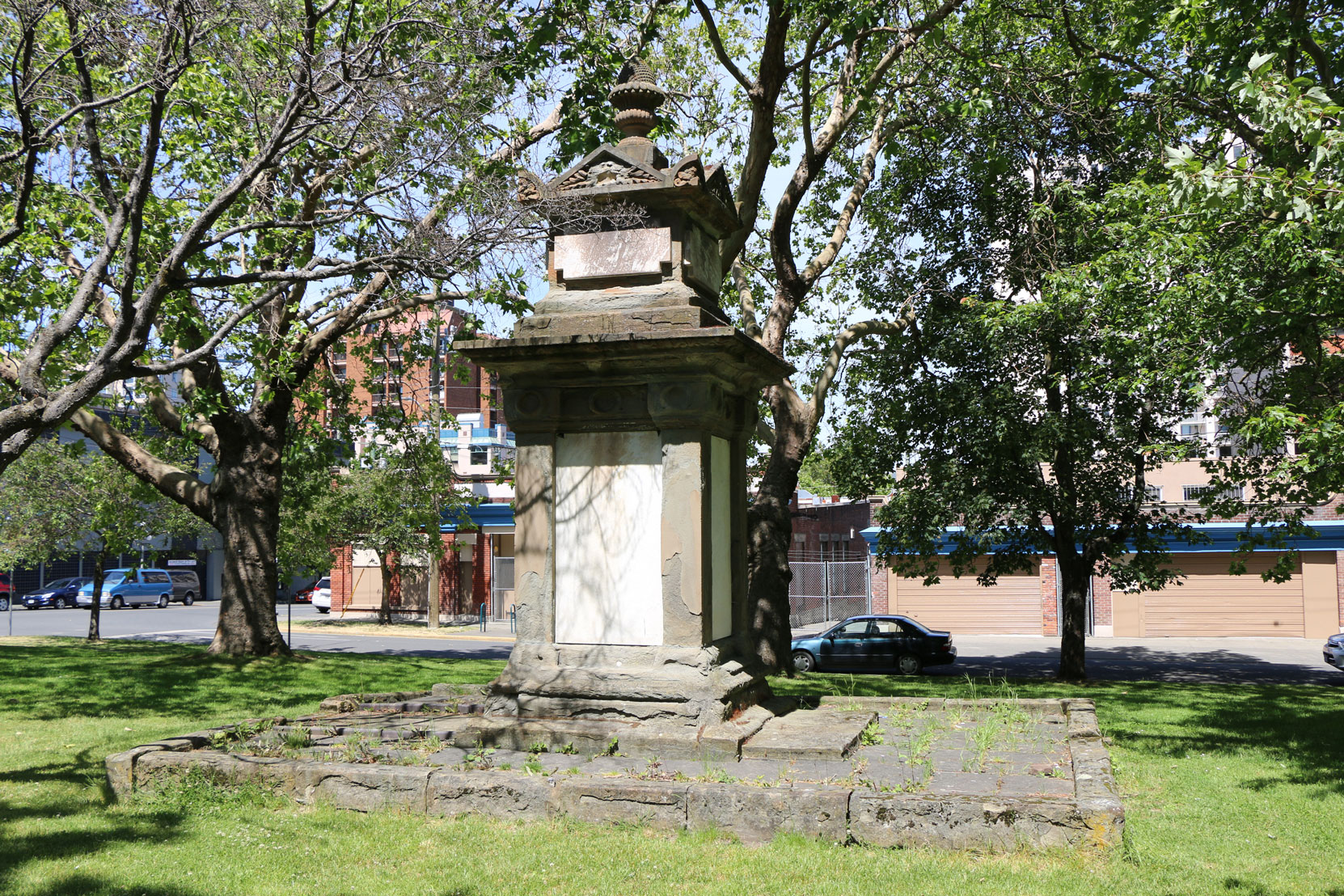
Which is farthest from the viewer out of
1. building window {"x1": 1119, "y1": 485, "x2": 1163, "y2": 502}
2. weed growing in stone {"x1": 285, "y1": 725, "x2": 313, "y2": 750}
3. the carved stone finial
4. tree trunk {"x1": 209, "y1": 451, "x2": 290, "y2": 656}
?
building window {"x1": 1119, "y1": 485, "x2": 1163, "y2": 502}

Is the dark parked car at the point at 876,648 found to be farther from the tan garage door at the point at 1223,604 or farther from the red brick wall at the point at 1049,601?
the tan garage door at the point at 1223,604

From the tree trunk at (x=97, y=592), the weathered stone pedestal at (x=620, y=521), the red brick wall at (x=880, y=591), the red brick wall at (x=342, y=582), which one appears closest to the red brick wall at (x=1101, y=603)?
the red brick wall at (x=880, y=591)

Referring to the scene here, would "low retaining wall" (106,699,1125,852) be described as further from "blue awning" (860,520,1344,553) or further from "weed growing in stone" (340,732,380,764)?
"blue awning" (860,520,1344,553)

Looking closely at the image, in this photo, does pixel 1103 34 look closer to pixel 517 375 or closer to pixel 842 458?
pixel 842 458

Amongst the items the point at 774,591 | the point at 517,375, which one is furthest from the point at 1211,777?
the point at 774,591

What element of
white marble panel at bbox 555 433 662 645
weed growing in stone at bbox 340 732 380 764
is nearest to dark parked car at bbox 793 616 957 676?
white marble panel at bbox 555 433 662 645

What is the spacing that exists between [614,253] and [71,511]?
2620cm

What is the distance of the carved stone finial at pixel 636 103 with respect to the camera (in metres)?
9.93

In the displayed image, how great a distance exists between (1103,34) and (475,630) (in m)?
27.7

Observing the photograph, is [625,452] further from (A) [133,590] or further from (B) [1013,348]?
(A) [133,590]

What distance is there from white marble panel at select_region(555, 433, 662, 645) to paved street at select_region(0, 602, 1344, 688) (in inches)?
598

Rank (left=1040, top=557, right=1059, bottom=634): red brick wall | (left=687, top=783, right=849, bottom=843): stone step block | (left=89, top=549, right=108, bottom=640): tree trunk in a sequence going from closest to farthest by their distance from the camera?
(left=687, top=783, right=849, bottom=843): stone step block → (left=89, top=549, right=108, bottom=640): tree trunk → (left=1040, top=557, right=1059, bottom=634): red brick wall

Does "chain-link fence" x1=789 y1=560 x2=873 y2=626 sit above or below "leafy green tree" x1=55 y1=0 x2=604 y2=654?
below

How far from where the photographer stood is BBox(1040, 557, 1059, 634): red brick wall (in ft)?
111
